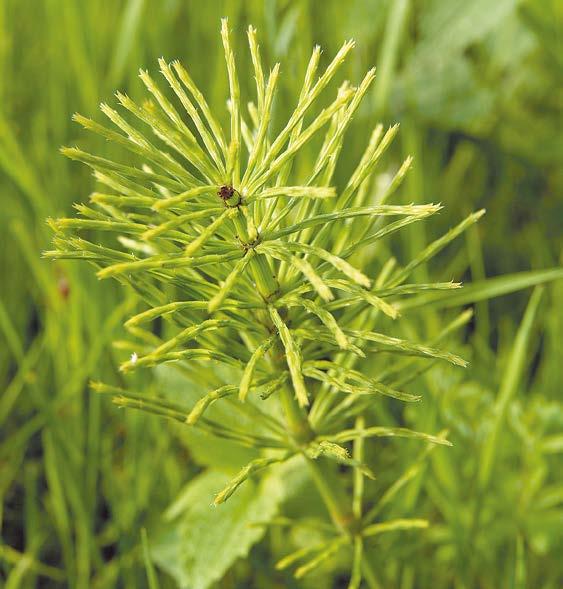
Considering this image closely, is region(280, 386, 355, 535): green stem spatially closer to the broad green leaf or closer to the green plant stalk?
the green plant stalk

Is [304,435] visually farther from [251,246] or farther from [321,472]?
[251,246]

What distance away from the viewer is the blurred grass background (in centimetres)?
139

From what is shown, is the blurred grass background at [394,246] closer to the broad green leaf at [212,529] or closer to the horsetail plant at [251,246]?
the broad green leaf at [212,529]


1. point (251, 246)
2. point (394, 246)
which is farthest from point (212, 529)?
point (394, 246)

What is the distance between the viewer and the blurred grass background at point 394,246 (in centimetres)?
139

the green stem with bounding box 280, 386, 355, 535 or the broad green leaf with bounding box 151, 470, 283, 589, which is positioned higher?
the green stem with bounding box 280, 386, 355, 535

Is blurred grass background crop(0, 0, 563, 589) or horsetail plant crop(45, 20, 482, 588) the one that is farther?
blurred grass background crop(0, 0, 563, 589)

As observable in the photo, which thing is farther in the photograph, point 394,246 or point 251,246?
point 394,246

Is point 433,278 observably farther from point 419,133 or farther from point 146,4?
point 146,4

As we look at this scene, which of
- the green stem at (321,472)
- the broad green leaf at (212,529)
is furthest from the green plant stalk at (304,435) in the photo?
the broad green leaf at (212,529)

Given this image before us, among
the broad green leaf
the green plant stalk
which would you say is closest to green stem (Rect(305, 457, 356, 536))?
the green plant stalk

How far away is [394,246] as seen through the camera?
1.97 m

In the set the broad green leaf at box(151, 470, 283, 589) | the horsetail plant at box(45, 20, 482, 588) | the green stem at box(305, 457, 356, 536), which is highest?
the horsetail plant at box(45, 20, 482, 588)

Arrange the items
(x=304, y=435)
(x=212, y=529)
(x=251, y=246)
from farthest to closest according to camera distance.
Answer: (x=212, y=529) → (x=304, y=435) → (x=251, y=246)
